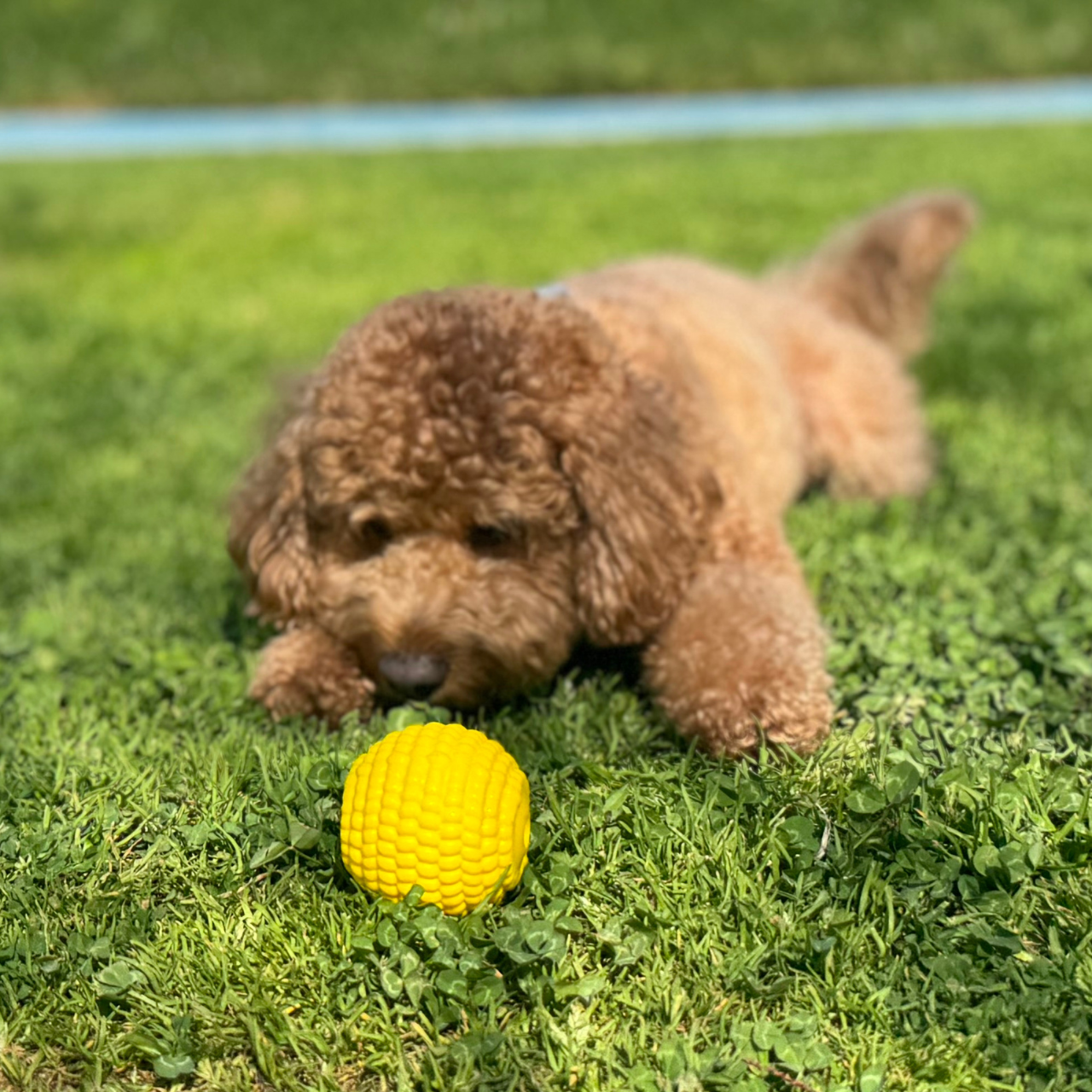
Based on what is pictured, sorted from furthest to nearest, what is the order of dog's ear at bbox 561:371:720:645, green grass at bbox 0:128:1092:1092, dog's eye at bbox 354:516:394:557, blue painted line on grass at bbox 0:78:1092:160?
blue painted line on grass at bbox 0:78:1092:160 < dog's eye at bbox 354:516:394:557 < dog's ear at bbox 561:371:720:645 < green grass at bbox 0:128:1092:1092

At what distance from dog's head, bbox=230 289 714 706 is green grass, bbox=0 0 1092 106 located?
21.0m

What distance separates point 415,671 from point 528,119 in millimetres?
19762

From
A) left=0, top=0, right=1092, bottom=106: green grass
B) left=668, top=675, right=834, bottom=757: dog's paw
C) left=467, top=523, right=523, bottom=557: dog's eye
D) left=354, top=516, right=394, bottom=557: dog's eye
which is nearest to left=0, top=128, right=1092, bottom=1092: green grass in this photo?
left=668, top=675, right=834, bottom=757: dog's paw

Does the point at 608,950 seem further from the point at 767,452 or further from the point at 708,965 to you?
the point at 767,452

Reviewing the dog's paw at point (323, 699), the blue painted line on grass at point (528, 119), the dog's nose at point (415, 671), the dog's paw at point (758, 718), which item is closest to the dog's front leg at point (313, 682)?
the dog's paw at point (323, 699)

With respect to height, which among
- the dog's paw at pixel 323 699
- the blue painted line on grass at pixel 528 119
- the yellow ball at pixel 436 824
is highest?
the yellow ball at pixel 436 824

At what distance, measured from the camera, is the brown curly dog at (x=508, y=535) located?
10.1 ft

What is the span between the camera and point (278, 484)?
3449mm

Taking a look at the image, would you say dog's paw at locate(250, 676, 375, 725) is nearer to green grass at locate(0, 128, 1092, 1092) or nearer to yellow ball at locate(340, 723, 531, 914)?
green grass at locate(0, 128, 1092, 1092)

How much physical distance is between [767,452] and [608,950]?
2190mm

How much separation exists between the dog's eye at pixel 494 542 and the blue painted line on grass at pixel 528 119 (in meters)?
15.4

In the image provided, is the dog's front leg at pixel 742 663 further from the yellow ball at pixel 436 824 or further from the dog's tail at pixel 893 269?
the dog's tail at pixel 893 269

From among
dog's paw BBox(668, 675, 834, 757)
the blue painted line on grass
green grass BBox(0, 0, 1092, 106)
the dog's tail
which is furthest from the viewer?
green grass BBox(0, 0, 1092, 106)

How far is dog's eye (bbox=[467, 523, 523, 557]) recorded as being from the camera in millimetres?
→ 3240
